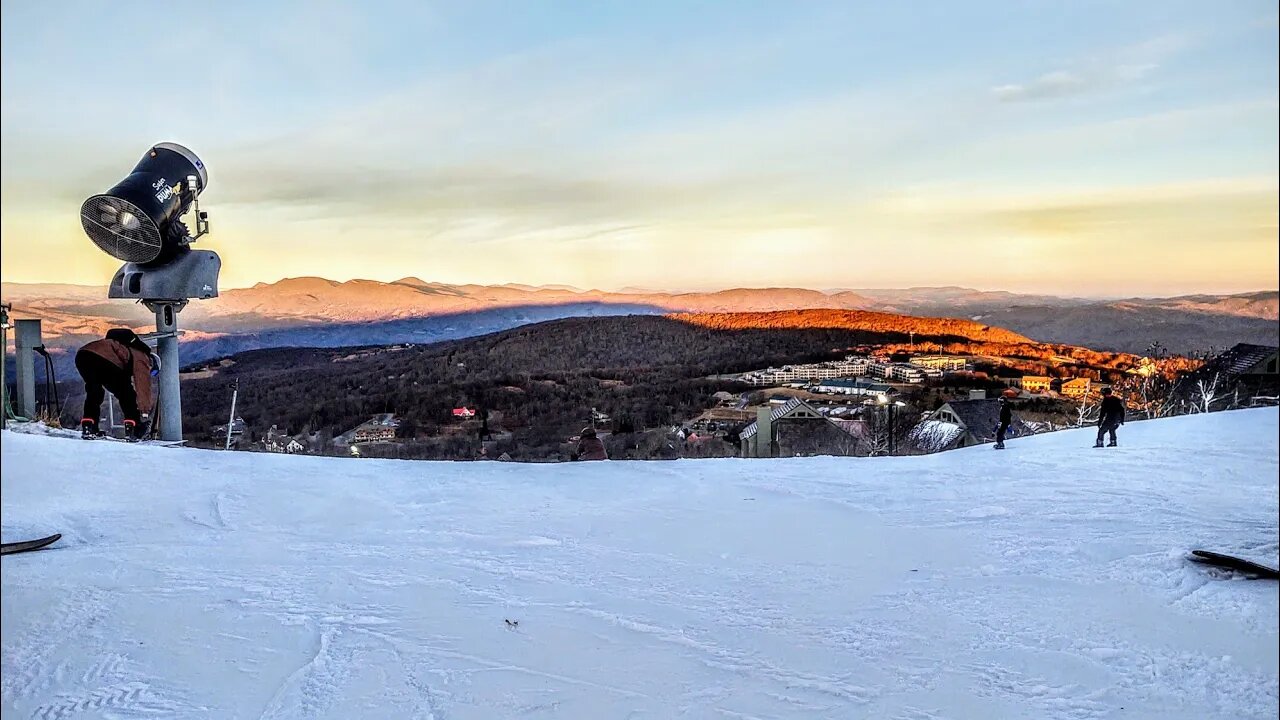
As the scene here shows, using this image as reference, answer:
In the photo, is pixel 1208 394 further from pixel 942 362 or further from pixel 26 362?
pixel 26 362

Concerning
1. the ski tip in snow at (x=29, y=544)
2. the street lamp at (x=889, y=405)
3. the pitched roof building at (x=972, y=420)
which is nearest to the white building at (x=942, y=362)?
the pitched roof building at (x=972, y=420)

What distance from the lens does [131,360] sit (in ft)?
16.0

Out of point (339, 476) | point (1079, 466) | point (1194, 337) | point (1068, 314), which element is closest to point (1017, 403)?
point (1068, 314)

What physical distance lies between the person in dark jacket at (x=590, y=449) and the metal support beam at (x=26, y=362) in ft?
15.5

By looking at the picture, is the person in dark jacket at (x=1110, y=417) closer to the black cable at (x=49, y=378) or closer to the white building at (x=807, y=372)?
the black cable at (x=49, y=378)

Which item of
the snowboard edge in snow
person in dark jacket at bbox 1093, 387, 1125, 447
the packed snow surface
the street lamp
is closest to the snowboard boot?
the packed snow surface

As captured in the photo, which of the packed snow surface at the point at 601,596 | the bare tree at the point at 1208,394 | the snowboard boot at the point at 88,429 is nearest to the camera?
the packed snow surface at the point at 601,596

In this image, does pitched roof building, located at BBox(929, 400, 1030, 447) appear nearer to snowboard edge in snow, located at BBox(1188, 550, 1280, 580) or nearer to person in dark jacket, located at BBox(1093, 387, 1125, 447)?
person in dark jacket, located at BBox(1093, 387, 1125, 447)

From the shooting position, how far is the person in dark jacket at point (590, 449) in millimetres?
7160

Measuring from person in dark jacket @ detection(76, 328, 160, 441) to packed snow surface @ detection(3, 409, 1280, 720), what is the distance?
263mm

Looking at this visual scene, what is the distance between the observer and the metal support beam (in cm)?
706

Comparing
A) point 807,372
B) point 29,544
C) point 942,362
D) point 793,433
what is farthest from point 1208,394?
point 29,544

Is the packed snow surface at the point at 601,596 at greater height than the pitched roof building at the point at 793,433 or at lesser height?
greater

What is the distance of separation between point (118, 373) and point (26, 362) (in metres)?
3.28
